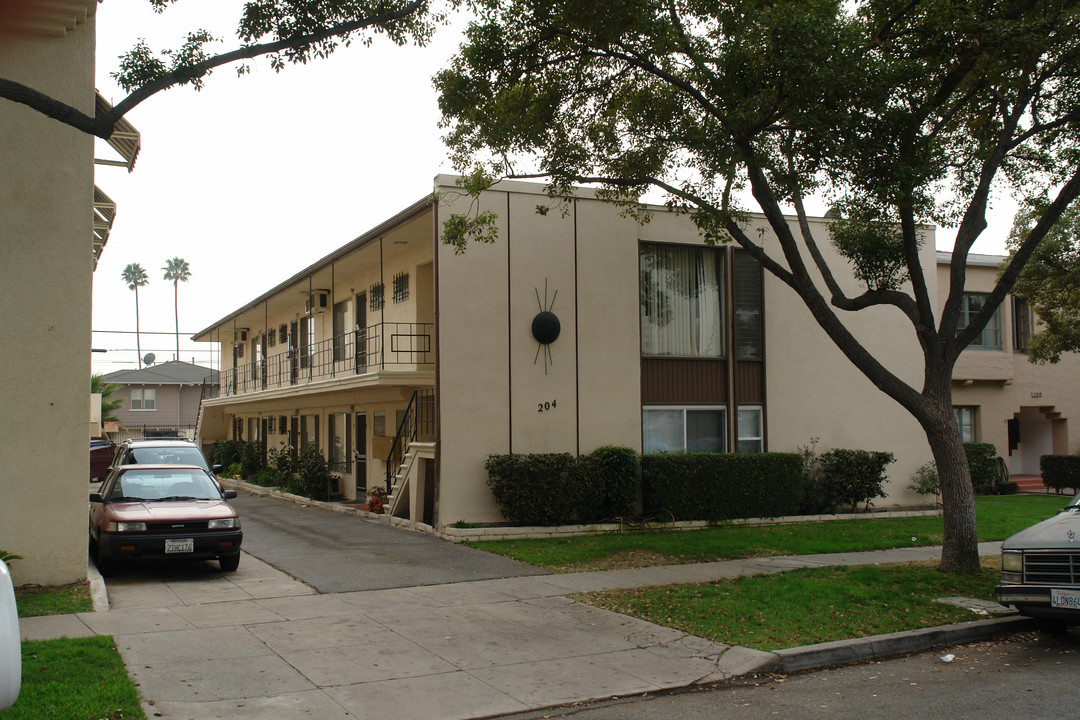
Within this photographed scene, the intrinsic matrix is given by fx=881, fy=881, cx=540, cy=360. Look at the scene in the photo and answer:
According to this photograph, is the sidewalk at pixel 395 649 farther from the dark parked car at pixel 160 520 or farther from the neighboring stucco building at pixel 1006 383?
the neighboring stucco building at pixel 1006 383

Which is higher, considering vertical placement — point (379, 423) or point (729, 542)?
point (379, 423)

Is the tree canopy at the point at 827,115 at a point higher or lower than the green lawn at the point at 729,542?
higher

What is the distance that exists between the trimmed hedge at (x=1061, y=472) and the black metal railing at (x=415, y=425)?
17.4 meters

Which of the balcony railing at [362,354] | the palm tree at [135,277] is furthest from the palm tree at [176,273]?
the balcony railing at [362,354]

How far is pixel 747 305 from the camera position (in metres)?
18.5

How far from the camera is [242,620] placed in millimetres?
8789

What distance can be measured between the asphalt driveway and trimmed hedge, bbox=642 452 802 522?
4218 mm

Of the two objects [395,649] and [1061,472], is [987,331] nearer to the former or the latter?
[1061,472]

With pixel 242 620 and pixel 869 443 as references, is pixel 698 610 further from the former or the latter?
pixel 869 443

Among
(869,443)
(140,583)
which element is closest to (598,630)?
(140,583)

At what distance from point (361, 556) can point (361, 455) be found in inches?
386

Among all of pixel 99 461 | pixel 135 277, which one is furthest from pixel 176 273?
pixel 99 461

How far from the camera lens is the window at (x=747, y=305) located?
18.3 meters

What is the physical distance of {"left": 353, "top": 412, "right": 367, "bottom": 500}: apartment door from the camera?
22.5m
